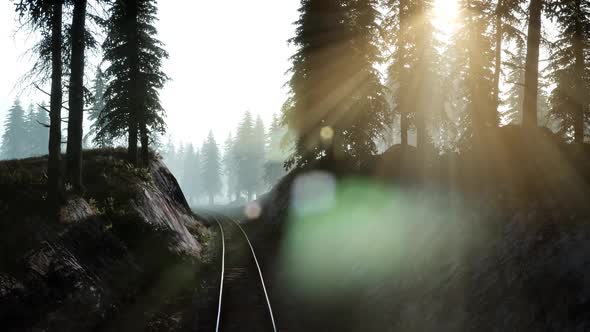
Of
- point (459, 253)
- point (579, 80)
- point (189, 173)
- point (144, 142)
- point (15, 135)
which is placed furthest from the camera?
point (189, 173)

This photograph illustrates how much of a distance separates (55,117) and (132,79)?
458 inches

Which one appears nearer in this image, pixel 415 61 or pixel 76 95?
pixel 76 95

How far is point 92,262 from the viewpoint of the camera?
10891 millimetres

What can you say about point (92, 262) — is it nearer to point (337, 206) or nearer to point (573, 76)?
point (337, 206)

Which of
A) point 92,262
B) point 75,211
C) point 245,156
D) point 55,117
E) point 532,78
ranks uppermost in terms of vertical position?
point 245,156

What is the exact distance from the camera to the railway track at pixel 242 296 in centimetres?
995

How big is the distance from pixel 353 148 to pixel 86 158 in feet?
45.0

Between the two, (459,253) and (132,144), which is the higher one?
(132,144)

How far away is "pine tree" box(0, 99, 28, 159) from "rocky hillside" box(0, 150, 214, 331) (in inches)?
Answer: 2433

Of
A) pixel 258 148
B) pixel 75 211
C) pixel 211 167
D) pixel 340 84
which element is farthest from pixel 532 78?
pixel 211 167

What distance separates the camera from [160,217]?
1731cm

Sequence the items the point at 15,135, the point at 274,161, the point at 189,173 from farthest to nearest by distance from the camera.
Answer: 1. the point at 189,173
2. the point at 15,135
3. the point at 274,161

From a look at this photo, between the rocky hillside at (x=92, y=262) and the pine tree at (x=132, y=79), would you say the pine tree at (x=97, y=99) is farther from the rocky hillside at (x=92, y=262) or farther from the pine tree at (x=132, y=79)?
the rocky hillside at (x=92, y=262)

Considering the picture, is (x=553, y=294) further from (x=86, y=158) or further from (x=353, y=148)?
(x=86, y=158)
